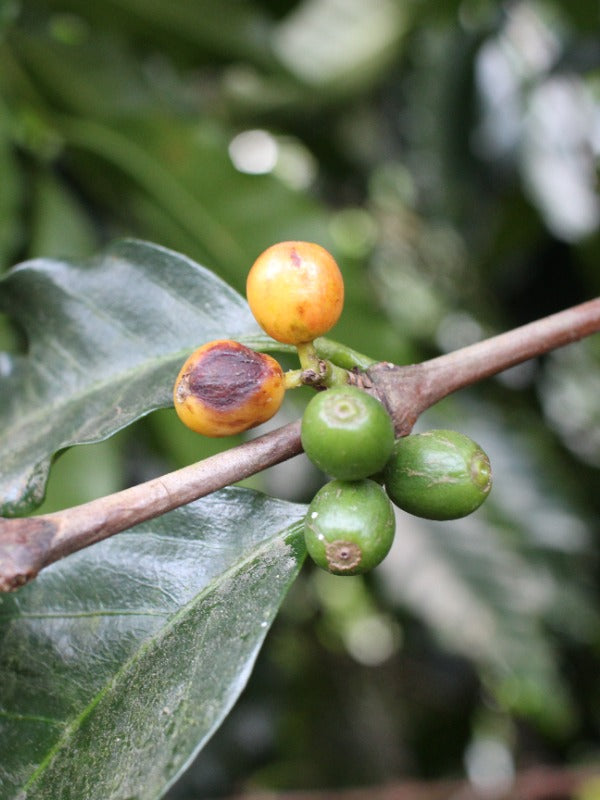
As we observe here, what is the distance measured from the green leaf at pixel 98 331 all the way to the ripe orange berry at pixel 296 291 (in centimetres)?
17

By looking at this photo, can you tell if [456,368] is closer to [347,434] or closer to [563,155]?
[347,434]

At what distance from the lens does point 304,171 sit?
290 centimetres

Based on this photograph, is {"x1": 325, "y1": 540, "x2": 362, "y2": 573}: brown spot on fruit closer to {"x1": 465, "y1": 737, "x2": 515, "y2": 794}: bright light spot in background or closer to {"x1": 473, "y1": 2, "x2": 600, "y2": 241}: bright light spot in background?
{"x1": 473, "y1": 2, "x2": 600, "y2": 241}: bright light spot in background

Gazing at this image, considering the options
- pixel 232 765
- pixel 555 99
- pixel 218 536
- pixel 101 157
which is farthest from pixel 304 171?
pixel 218 536

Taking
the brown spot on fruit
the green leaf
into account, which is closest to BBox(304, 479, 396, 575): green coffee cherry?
the brown spot on fruit

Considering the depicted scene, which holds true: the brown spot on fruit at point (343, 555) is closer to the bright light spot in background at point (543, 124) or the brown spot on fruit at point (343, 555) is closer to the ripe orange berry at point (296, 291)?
the ripe orange berry at point (296, 291)

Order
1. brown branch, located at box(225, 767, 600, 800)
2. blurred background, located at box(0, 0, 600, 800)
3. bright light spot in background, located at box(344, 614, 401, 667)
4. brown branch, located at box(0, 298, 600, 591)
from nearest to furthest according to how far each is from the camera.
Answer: brown branch, located at box(0, 298, 600, 591) < blurred background, located at box(0, 0, 600, 800) < brown branch, located at box(225, 767, 600, 800) < bright light spot in background, located at box(344, 614, 401, 667)

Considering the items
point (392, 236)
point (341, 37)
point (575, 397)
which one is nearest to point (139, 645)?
point (341, 37)

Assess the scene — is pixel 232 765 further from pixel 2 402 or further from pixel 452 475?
pixel 452 475

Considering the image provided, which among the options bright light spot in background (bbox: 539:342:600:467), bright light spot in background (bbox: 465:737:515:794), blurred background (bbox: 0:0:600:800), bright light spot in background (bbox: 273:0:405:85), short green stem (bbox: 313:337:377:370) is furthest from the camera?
bright light spot in background (bbox: 465:737:515:794)

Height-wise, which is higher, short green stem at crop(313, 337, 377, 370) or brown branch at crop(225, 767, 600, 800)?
short green stem at crop(313, 337, 377, 370)

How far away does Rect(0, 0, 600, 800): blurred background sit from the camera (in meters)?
1.55

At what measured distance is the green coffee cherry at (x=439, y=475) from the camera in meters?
0.71

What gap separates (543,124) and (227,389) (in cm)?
199
